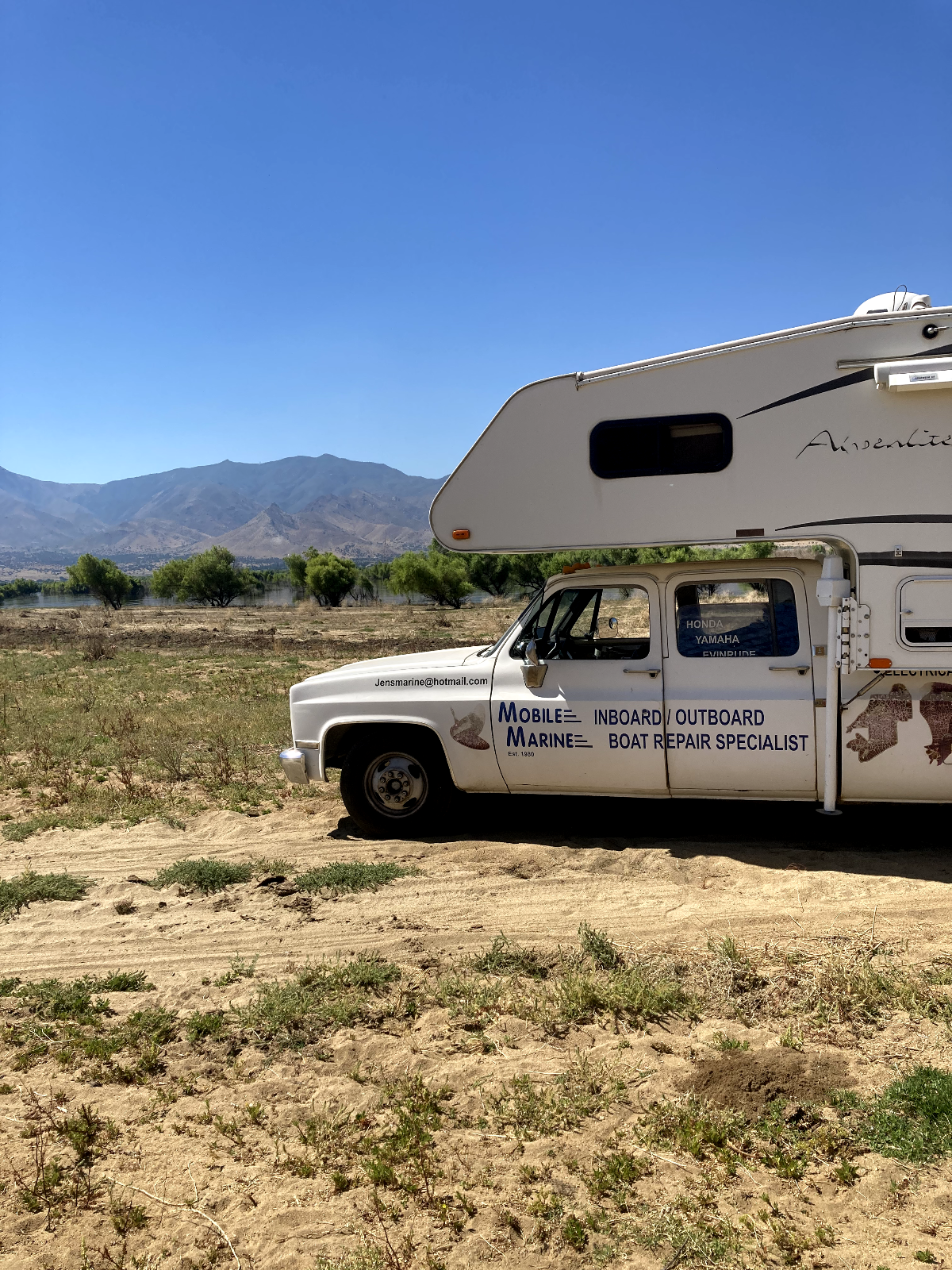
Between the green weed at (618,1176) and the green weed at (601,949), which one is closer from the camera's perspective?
the green weed at (618,1176)

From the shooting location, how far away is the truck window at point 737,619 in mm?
5961

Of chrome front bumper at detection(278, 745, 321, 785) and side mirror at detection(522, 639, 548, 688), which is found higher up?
side mirror at detection(522, 639, 548, 688)

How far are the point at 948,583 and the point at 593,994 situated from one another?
3301mm

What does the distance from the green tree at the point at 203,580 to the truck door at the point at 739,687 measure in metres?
75.1

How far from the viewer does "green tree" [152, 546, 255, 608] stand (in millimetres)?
79250

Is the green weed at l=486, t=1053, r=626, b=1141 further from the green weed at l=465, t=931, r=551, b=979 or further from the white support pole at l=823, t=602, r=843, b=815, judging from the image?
the white support pole at l=823, t=602, r=843, b=815

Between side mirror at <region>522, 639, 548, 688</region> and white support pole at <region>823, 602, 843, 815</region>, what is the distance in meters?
1.84

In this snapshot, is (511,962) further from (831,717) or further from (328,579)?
(328,579)

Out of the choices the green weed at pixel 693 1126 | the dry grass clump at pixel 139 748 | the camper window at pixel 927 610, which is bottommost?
the green weed at pixel 693 1126

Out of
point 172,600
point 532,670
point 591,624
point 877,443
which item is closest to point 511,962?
point 532,670

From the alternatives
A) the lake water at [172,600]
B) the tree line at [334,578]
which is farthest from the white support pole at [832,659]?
the lake water at [172,600]

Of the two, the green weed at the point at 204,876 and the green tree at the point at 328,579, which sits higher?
the green tree at the point at 328,579

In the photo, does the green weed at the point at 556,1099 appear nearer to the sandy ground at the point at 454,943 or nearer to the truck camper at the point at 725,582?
the sandy ground at the point at 454,943

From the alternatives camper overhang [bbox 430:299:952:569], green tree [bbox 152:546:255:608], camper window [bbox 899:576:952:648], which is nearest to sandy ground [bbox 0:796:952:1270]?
camper window [bbox 899:576:952:648]
